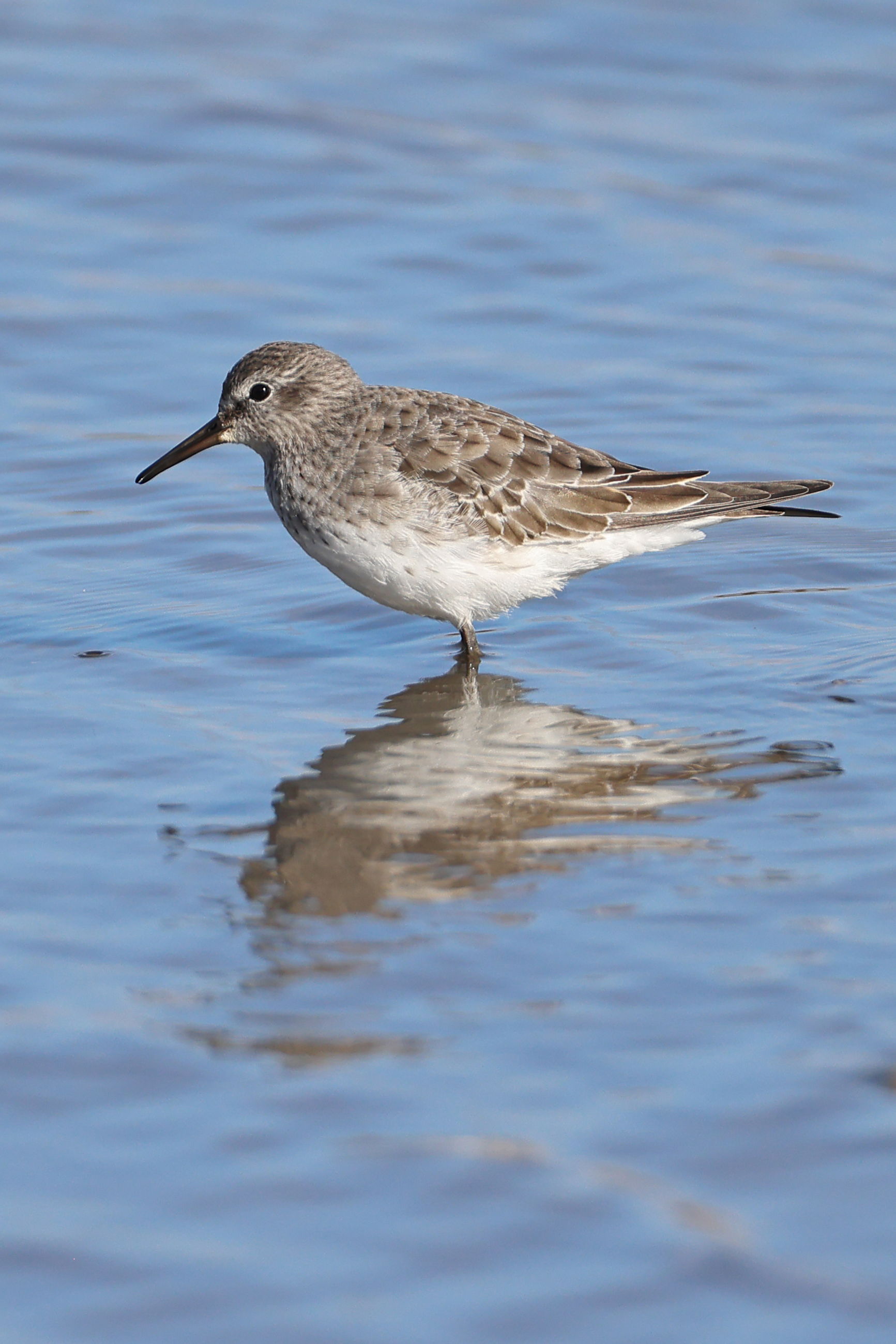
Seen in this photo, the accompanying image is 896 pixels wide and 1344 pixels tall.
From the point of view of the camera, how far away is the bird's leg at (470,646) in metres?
9.05

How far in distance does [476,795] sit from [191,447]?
10.2 ft

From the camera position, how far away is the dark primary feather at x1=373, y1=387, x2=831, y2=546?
8977 millimetres

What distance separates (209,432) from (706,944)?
457cm

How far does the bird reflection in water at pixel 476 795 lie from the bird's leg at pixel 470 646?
0.48m

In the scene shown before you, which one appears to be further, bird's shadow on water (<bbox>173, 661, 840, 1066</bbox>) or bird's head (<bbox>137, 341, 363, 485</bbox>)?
bird's head (<bbox>137, 341, 363, 485</bbox>)

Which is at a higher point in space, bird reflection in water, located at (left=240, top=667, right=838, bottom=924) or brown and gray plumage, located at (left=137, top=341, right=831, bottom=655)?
brown and gray plumage, located at (left=137, top=341, right=831, bottom=655)

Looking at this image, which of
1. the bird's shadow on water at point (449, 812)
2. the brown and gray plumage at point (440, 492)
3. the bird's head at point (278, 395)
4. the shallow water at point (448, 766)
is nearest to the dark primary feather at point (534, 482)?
the brown and gray plumage at point (440, 492)

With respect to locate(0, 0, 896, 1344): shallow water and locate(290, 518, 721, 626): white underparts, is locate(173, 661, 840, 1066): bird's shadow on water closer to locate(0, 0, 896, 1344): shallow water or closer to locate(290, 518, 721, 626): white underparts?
locate(0, 0, 896, 1344): shallow water

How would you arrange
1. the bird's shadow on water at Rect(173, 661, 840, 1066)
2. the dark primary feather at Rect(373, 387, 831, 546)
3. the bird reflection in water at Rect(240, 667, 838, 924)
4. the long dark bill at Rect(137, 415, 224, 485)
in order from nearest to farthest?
the bird's shadow on water at Rect(173, 661, 840, 1066)
the bird reflection in water at Rect(240, 667, 838, 924)
the dark primary feather at Rect(373, 387, 831, 546)
the long dark bill at Rect(137, 415, 224, 485)

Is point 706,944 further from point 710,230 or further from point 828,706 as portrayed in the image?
point 710,230

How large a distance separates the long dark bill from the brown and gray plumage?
0.01m

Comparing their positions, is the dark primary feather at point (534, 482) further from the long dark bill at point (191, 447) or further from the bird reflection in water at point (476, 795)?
the bird reflection in water at point (476, 795)

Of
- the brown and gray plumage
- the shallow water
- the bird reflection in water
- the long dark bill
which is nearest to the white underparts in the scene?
the brown and gray plumage

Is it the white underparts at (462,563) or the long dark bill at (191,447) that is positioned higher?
the long dark bill at (191,447)
